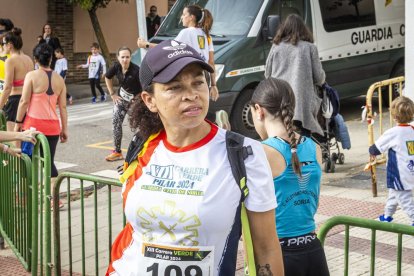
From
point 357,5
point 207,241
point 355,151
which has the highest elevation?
point 357,5

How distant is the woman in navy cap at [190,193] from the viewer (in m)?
2.91

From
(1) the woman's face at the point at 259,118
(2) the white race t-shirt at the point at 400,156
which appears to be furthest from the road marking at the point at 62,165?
(1) the woman's face at the point at 259,118

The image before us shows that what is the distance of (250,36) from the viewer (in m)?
12.1

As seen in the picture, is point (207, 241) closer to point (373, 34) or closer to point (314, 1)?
point (314, 1)

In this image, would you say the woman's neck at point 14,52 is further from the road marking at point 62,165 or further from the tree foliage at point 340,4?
the tree foliage at point 340,4

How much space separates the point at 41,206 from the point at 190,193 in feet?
9.85

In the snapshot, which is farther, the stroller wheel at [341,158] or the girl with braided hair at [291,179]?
the stroller wheel at [341,158]

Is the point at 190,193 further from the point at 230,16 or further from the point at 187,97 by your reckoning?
the point at 230,16

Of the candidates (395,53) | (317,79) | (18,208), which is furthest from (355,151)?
(18,208)

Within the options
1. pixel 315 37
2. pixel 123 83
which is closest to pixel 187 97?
pixel 123 83

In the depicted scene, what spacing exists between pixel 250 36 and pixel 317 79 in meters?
3.55

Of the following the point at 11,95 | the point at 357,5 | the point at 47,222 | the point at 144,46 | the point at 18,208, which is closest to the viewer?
the point at 47,222

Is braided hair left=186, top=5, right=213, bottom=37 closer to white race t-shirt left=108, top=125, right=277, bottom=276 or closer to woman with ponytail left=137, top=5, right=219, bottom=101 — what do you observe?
woman with ponytail left=137, top=5, right=219, bottom=101

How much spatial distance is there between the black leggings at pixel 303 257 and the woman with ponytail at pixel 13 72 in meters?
6.13
